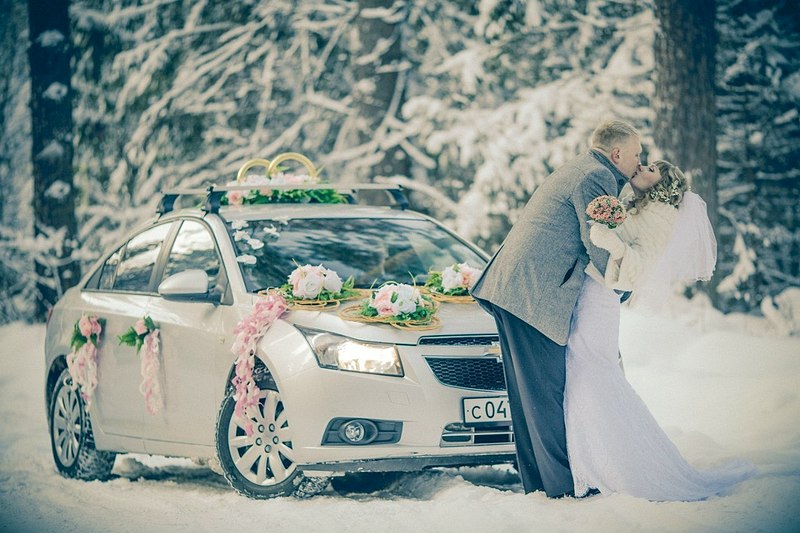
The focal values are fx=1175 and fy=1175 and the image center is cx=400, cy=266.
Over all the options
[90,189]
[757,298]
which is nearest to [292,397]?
[757,298]

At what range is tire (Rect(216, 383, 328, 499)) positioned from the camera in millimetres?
6281

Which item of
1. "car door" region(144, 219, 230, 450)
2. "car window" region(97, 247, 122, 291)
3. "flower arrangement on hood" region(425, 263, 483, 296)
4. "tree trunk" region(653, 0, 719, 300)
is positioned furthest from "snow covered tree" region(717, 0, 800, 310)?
"car door" region(144, 219, 230, 450)

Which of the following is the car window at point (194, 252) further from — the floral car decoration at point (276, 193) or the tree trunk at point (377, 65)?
the tree trunk at point (377, 65)

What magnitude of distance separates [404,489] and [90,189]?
14.2 metres

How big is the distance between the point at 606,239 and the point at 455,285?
153 centimetres

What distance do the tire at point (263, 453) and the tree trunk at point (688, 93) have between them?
733 cm

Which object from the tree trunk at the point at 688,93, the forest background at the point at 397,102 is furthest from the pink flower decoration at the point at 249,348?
the forest background at the point at 397,102

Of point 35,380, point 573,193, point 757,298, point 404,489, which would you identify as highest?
point 573,193

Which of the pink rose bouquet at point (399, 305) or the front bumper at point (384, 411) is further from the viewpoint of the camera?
the pink rose bouquet at point (399, 305)

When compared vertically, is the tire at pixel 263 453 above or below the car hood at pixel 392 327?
below

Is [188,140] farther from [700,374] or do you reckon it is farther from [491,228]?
[700,374]

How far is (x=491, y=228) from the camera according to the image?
53.7ft

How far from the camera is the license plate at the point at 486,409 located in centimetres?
609

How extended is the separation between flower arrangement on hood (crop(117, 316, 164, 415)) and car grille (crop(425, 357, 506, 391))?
2001 mm
